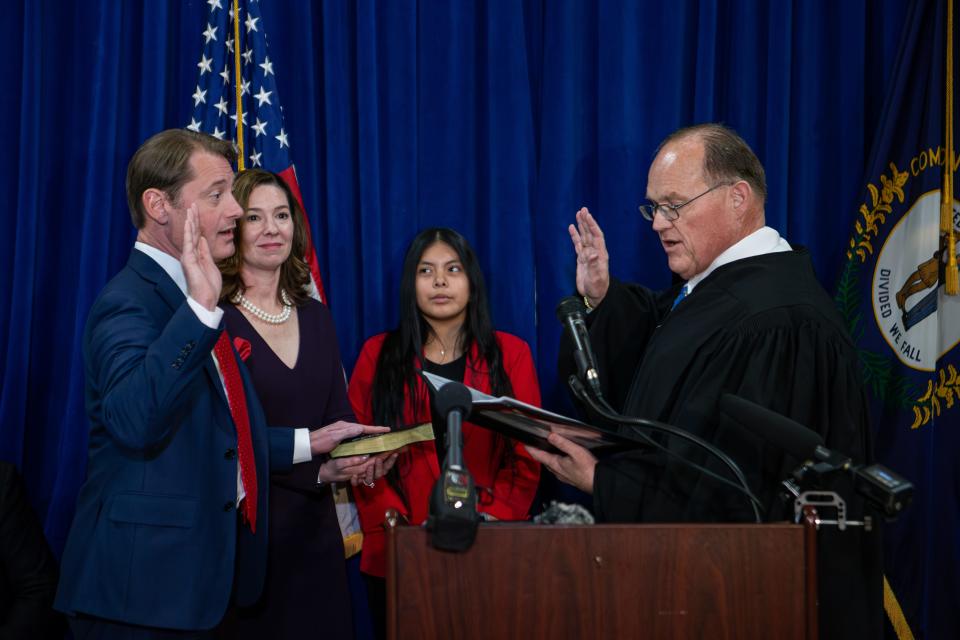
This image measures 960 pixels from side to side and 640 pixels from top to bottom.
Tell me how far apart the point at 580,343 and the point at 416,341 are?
4.96ft

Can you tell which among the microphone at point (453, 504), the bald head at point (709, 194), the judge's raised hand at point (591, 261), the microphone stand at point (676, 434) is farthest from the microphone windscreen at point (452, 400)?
the judge's raised hand at point (591, 261)

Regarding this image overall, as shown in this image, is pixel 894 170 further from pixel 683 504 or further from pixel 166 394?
pixel 166 394

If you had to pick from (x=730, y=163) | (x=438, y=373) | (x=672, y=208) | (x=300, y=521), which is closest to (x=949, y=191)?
(x=730, y=163)

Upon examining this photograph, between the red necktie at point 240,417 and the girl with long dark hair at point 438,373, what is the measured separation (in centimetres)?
81

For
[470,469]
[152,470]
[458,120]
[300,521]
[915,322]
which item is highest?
[458,120]

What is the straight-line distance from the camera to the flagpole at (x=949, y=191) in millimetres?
3451

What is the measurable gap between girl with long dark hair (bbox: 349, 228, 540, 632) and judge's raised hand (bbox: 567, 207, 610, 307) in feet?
1.55

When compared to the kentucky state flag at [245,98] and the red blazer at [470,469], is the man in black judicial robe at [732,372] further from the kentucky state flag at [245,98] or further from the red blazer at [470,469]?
the kentucky state flag at [245,98]

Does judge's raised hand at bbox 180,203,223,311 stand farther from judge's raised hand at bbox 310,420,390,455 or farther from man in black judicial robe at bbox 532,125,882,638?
man in black judicial robe at bbox 532,125,882,638

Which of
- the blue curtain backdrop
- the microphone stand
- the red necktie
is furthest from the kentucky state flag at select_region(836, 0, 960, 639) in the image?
the red necktie

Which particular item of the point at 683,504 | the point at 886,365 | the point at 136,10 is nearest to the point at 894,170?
the point at 886,365

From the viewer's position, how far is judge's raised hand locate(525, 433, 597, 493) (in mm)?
2084

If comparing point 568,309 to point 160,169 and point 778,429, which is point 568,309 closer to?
point 778,429

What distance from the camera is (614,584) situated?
1.54 metres
